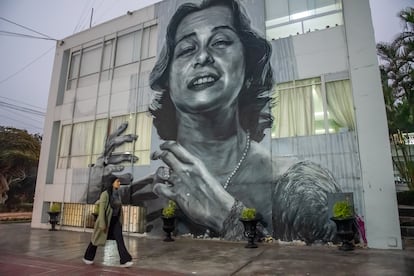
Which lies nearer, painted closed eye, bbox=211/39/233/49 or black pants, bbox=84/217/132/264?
→ black pants, bbox=84/217/132/264

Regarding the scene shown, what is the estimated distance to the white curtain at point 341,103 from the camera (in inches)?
321

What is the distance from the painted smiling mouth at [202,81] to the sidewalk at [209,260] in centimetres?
532

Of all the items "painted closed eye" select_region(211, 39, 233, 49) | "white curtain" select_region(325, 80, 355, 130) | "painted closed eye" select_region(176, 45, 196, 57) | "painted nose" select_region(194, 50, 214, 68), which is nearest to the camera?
Answer: "white curtain" select_region(325, 80, 355, 130)

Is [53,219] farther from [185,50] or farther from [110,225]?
[185,50]

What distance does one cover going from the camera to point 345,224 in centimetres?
693

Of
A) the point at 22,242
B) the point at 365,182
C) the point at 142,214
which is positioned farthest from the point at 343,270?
the point at 22,242

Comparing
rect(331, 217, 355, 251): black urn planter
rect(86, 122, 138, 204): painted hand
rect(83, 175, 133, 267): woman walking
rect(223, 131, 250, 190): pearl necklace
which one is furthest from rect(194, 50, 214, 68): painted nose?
rect(331, 217, 355, 251): black urn planter

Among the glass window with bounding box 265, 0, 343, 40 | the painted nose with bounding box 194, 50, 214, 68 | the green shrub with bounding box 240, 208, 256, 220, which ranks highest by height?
the glass window with bounding box 265, 0, 343, 40

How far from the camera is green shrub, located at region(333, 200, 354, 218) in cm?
694

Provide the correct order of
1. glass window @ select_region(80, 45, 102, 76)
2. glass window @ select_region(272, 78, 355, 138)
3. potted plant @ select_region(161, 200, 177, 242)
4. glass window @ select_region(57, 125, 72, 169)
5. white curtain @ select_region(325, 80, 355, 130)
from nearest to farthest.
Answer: white curtain @ select_region(325, 80, 355, 130)
glass window @ select_region(272, 78, 355, 138)
potted plant @ select_region(161, 200, 177, 242)
glass window @ select_region(57, 125, 72, 169)
glass window @ select_region(80, 45, 102, 76)

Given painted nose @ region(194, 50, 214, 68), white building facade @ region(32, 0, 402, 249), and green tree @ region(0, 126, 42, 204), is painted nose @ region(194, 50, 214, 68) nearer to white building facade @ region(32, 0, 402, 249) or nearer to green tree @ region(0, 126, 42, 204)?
white building facade @ region(32, 0, 402, 249)

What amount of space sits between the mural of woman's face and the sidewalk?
4.85m

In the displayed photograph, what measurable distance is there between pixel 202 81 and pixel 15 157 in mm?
21807

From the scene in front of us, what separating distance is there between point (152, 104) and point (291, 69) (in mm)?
5382
